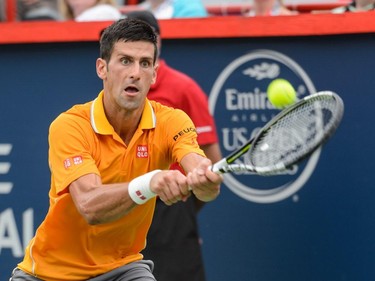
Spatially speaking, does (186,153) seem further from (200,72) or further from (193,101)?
(200,72)

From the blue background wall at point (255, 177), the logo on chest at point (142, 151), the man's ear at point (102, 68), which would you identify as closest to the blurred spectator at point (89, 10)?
the blue background wall at point (255, 177)

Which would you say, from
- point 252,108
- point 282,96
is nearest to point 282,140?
point 282,96

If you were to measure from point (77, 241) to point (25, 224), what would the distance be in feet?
8.54

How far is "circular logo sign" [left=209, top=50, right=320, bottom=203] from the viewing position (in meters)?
7.74

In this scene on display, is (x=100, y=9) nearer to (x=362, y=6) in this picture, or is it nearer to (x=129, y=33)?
(x=362, y=6)

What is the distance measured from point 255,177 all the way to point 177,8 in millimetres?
1768

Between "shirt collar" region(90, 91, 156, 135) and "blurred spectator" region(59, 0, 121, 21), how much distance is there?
9.89 feet

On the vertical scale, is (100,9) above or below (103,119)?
above

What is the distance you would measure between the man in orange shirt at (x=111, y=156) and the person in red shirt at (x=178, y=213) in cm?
163

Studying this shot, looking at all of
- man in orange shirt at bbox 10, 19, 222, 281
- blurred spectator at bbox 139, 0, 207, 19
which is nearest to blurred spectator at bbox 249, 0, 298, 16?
blurred spectator at bbox 139, 0, 207, 19

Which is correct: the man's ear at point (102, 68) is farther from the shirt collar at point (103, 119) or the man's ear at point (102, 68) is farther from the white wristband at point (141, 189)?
the white wristband at point (141, 189)

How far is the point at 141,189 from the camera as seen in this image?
188 inches

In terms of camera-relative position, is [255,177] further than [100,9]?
No

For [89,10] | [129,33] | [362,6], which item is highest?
[89,10]
